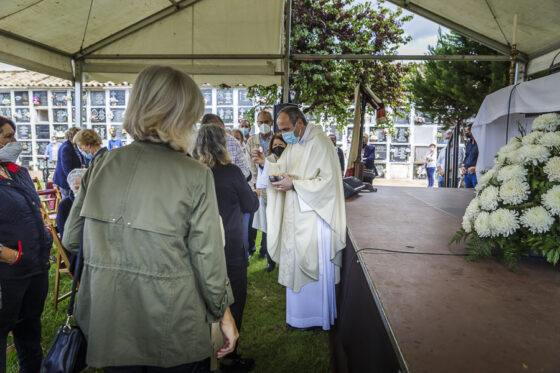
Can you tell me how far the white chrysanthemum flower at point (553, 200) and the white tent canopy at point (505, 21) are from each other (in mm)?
4291

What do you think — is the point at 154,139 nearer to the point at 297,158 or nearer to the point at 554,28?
the point at 297,158

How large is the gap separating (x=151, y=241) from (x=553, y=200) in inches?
60.3

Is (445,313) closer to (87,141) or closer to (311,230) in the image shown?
(311,230)

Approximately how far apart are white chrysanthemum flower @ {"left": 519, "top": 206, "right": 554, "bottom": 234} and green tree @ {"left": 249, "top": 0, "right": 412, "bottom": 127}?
29.5 ft

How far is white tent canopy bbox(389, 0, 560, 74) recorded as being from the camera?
14.9 ft

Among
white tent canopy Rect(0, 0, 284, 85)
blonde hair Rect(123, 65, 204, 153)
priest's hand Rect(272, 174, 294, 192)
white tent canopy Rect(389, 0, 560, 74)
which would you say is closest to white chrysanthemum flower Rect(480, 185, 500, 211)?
blonde hair Rect(123, 65, 204, 153)

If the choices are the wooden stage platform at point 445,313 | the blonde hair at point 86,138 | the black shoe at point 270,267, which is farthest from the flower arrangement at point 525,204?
the blonde hair at point 86,138

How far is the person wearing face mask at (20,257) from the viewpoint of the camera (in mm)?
1812

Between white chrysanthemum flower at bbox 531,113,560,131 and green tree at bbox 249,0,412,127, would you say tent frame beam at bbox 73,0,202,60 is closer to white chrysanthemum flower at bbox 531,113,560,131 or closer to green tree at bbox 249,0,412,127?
green tree at bbox 249,0,412,127

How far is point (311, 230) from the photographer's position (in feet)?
9.32

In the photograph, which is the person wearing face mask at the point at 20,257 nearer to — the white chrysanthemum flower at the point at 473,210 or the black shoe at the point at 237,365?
the black shoe at the point at 237,365

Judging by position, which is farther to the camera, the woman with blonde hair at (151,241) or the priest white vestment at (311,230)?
the priest white vestment at (311,230)

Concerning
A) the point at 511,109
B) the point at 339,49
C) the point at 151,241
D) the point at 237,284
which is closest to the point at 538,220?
the point at 151,241

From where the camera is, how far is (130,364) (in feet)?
3.88
